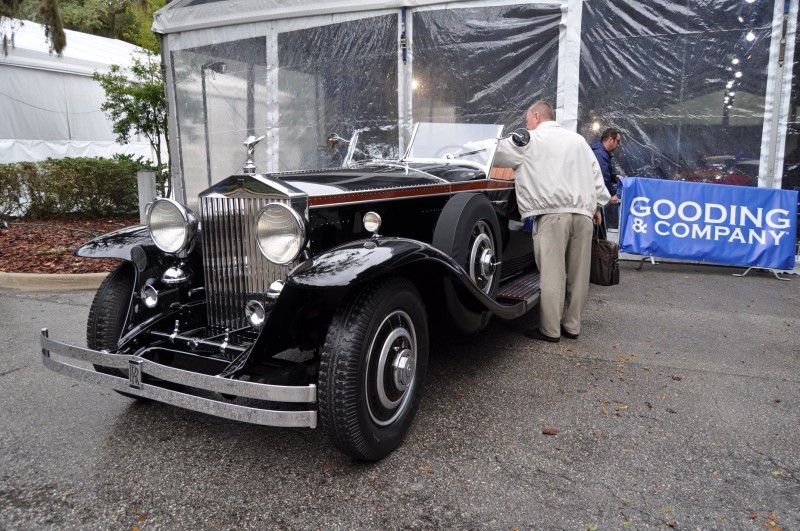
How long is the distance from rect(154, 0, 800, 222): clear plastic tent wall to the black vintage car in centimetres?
486

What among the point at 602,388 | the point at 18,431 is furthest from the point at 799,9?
the point at 18,431

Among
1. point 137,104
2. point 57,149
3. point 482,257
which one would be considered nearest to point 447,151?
point 482,257

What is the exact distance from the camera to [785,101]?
696cm

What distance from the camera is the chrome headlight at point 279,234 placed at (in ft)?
9.08

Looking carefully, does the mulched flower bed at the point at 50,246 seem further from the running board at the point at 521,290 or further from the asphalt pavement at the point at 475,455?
the running board at the point at 521,290

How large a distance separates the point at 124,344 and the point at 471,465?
182cm

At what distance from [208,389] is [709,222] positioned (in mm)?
6723

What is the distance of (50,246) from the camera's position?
783cm

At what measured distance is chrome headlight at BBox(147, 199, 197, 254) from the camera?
126 inches

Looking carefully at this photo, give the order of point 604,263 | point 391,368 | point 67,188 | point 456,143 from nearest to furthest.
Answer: point 391,368, point 456,143, point 604,263, point 67,188

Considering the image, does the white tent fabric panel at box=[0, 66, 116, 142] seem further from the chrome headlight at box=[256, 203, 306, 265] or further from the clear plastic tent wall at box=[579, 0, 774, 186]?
the chrome headlight at box=[256, 203, 306, 265]

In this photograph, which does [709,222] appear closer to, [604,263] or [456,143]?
[604,263]

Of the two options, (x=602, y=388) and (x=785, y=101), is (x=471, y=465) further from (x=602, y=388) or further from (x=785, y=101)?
(x=785, y=101)

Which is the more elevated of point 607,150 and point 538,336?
point 607,150
